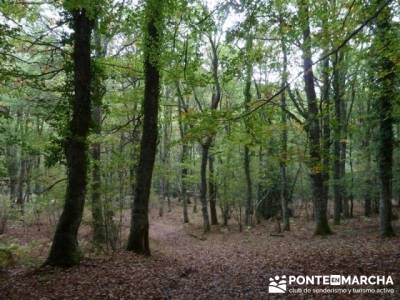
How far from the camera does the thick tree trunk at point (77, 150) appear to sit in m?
8.35

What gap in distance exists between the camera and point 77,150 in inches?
343

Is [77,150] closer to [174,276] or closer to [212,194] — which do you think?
[174,276]

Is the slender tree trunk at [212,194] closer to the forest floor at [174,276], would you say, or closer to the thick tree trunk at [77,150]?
the forest floor at [174,276]

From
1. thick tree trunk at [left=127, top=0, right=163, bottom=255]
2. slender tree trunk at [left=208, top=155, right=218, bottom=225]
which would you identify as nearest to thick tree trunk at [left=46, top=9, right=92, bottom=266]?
thick tree trunk at [left=127, top=0, right=163, bottom=255]

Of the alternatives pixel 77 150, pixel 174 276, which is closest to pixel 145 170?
pixel 77 150

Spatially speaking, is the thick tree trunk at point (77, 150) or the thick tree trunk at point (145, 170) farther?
the thick tree trunk at point (145, 170)

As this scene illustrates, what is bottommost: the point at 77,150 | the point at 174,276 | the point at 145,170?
the point at 174,276

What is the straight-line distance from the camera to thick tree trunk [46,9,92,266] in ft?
27.4

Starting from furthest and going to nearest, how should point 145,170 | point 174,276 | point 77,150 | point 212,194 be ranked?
point 212,194 → point 145,170 → point 77,150 → point 174,276

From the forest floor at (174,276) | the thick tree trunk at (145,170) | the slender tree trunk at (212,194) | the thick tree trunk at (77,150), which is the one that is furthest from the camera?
the slender tree trunk at (212,194)

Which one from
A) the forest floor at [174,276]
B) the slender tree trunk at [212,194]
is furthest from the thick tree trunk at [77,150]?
A: the slender tree trunk at [212,194]

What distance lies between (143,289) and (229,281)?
1.86 meters

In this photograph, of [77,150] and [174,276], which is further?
[77,150]

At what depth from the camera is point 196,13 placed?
739cm
